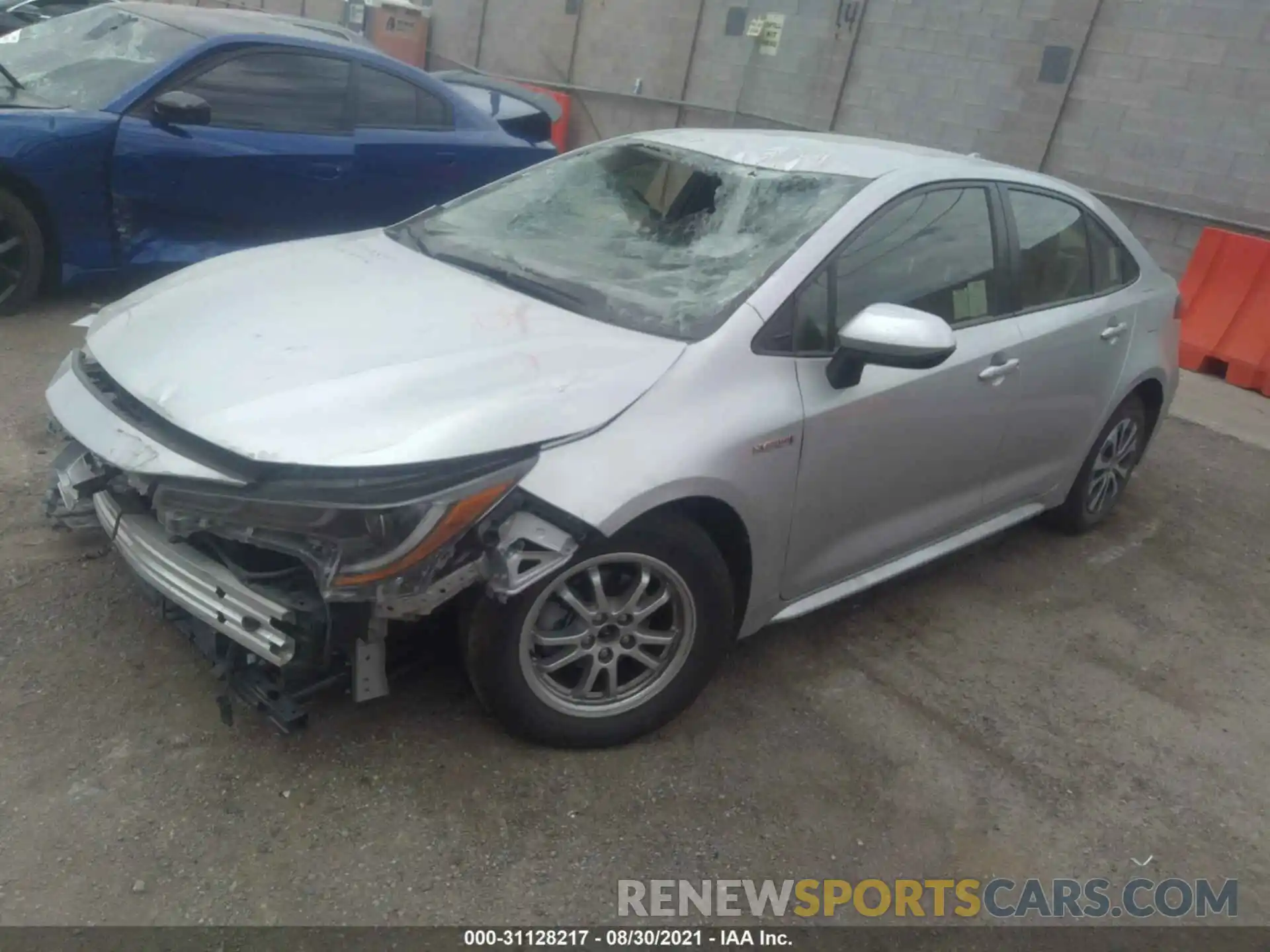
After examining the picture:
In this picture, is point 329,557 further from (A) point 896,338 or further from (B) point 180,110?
(B) point 180,110

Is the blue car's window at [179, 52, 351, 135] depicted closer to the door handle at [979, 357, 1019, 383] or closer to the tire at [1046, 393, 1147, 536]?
the door handle at [979, 357, 1019, 383]

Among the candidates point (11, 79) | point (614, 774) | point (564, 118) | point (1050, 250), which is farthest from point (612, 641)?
point (564, 118)

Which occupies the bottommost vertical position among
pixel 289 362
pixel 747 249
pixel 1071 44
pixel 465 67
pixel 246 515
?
pixel 465 67

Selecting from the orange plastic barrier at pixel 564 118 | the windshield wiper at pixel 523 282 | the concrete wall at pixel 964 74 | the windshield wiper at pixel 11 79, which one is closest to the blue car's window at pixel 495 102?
the windshield wiper at pixel 11 79

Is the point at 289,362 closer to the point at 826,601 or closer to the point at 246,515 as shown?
the point at 246,515

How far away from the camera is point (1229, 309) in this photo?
24.4 feet

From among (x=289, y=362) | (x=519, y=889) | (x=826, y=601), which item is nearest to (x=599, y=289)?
(x=289, y=362)

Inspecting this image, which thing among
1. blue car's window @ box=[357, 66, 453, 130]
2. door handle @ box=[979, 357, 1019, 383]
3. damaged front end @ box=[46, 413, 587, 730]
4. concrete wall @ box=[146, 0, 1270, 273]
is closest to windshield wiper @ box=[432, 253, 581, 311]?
damaged front end @ box=[46, 413, 587, 730]

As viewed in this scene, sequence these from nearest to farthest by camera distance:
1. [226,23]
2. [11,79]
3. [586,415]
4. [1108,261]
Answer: [586,415], [1108,261], [11,79], [226,23]

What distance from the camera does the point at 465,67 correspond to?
16.3 meters

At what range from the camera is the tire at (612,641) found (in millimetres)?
2701

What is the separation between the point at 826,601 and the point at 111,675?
6.89ft

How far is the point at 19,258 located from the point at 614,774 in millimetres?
4351

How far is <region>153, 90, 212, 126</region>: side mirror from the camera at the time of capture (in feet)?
18.2
